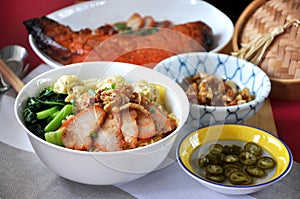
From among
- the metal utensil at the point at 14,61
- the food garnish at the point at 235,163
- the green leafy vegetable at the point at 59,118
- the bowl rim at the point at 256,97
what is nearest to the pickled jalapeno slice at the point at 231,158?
the food garnish at the point at 235,163

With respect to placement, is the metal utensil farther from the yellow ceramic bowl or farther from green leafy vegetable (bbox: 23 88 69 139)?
the yellow ceramic bowl

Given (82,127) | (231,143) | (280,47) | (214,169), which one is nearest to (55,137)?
(82,127)

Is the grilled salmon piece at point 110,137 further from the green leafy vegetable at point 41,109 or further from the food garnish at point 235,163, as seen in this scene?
the food garnish at point 235,163

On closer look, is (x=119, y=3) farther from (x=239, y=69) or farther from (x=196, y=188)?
(x=196, y=188)

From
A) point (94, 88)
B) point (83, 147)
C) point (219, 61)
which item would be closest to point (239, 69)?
point (219, 61)

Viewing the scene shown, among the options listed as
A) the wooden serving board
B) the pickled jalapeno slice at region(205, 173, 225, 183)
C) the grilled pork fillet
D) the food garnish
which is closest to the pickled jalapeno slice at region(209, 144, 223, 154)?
the food garnish

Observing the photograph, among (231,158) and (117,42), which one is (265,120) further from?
(117,42)
